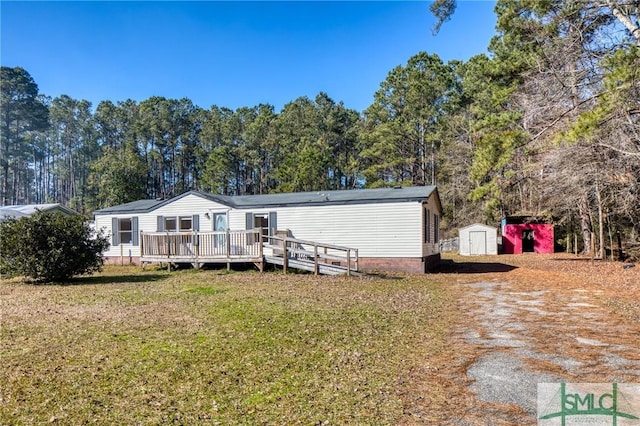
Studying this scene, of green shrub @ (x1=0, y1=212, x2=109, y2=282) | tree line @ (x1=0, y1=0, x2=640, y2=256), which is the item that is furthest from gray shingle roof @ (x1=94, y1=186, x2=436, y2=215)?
green shrub @ (x1=0, y1=212, x2=109, y2=282)

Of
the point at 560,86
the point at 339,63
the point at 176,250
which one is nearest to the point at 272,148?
the point at 339,63

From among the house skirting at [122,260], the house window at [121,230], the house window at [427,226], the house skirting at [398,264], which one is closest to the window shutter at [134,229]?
the house window at [121,230]

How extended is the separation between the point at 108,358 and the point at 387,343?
11.3 ft

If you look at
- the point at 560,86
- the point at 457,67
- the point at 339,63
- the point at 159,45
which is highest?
the point at 457,67

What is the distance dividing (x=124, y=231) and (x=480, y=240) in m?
19.8

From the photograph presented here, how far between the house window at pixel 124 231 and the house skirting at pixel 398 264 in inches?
449

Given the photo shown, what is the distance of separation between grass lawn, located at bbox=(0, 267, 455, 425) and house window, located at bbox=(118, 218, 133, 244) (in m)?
9.93

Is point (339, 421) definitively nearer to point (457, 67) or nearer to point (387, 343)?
point (387, 343)

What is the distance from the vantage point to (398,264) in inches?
573

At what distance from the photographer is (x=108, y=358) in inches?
187

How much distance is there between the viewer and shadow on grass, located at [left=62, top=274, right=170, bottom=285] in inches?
474

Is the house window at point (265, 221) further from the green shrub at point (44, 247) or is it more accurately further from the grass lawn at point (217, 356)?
the grass lawn at point (217, 356)

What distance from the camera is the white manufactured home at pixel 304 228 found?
1441 cm

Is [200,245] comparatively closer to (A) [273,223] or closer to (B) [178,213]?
(A) [273,223]
